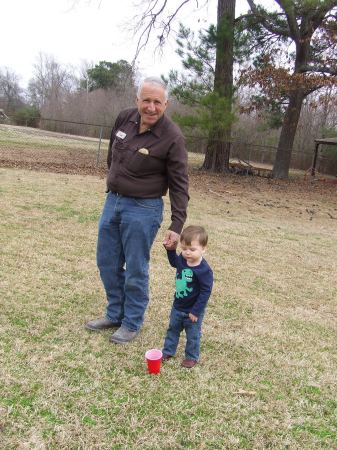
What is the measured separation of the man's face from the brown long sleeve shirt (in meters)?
0.07

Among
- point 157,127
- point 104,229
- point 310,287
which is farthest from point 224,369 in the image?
point 310,287

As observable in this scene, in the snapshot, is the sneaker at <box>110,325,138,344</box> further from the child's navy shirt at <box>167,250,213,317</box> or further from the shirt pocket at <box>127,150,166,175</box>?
the shirt pocket at <box>127,150,166,175</box>

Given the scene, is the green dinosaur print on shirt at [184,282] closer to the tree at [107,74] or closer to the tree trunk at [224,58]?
the tree trunk at [224,58]

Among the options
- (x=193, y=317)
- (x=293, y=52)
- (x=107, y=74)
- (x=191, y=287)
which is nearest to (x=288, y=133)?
(x=293, y=52)

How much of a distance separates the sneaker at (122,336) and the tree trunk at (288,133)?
1590 cm

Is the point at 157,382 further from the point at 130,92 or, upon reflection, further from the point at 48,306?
the point at 130,92

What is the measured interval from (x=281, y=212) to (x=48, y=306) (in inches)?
306

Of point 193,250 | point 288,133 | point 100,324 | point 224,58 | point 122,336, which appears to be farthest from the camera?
point 288,133

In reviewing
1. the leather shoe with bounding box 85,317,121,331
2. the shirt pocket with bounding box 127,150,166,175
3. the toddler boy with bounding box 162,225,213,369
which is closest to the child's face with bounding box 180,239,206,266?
the toddler boy with bounding box 162,225,213,369

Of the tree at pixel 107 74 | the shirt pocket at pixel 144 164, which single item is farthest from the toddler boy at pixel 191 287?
the tree at pixel 107 74

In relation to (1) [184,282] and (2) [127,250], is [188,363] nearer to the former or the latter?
(1) [184,282]

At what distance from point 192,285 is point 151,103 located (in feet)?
3.77

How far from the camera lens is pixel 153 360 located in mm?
2717

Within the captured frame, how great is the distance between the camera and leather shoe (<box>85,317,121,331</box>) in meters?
3.28
